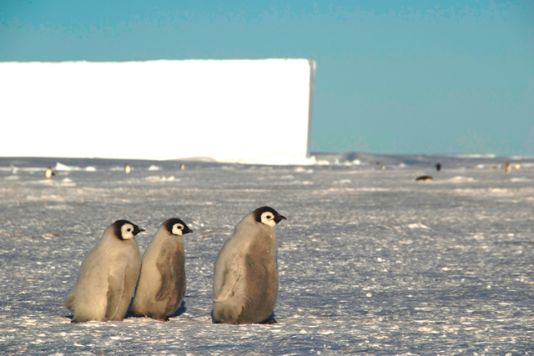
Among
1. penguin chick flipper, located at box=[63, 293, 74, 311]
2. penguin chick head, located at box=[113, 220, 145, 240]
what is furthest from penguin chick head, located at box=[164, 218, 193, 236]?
penguin chick flipper, located at box=[63, 293, 74, 311]

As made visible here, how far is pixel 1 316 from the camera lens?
5.04 m

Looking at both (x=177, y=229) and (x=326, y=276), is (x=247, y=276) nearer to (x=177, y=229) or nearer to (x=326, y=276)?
(x=177, y=229)

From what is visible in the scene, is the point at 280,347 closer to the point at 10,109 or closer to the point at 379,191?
the point at 379,191

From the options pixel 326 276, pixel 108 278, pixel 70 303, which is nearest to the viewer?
pixel 108 278

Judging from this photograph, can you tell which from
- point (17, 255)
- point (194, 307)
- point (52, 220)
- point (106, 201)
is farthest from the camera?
point (106, 201)

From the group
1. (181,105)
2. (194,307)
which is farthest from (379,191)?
(181,105)

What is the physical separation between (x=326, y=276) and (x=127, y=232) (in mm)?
2115

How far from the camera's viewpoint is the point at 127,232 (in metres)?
4.86

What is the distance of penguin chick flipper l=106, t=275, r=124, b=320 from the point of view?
479cm

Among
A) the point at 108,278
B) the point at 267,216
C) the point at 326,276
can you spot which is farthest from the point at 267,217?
the point at 326,276

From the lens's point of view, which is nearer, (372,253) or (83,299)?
(83,299)

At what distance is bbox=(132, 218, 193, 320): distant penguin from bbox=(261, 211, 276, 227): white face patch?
361 mm

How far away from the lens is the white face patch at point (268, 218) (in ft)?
16.2

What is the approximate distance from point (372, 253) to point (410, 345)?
3871 millimetres
